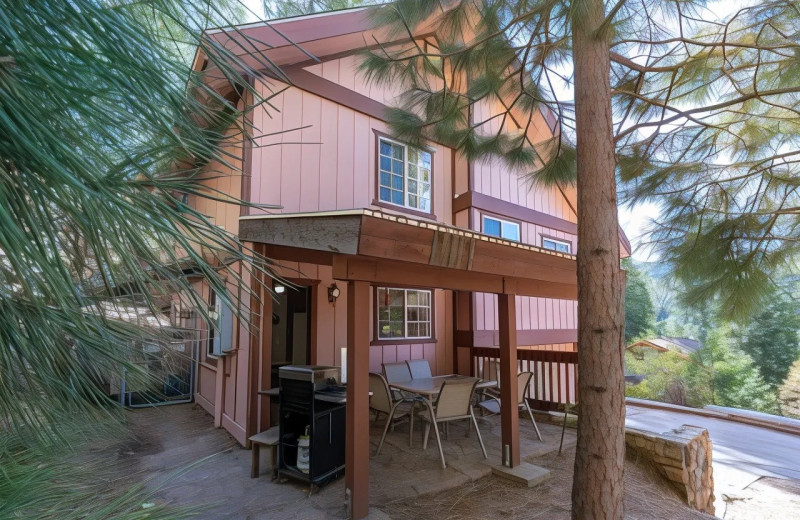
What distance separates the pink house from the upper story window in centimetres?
3

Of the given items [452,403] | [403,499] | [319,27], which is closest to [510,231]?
[452,403]

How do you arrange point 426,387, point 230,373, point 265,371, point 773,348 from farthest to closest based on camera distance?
point 773,348 < point 230,373 < point 265,371 < point 426,387

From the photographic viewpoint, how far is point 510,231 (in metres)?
8.35

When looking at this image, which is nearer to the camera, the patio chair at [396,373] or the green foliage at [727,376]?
the patio chair at [396,373]

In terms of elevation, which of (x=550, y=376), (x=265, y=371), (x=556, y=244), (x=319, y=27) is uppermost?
(x=319, y=27)

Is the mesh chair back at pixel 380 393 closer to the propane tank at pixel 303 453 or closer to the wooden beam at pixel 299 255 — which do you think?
the propane tank at pixel 303 453

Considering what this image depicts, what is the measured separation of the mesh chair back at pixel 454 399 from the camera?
435 cm

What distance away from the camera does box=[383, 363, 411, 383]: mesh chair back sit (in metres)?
5.67

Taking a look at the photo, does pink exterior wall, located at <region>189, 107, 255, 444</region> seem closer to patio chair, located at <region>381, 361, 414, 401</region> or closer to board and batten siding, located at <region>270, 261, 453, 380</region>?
board and batten siding, located at <region>270, 261, 453, 380</region>

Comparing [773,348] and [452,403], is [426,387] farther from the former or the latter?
[773,348]

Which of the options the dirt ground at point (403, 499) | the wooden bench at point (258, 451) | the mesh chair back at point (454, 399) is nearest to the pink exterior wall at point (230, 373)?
the dirt ground at point (403, 499)

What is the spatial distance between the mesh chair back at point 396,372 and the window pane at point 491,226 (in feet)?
10.0

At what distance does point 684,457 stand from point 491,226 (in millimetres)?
4502

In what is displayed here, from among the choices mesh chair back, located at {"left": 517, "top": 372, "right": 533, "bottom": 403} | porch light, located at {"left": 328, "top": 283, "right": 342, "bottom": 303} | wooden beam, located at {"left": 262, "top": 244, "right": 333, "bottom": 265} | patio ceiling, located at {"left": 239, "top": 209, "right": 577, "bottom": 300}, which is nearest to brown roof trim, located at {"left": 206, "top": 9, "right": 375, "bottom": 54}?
wooden beam, located at {"left": 262, "top": 244, "right": 333, "bottom": 265}
